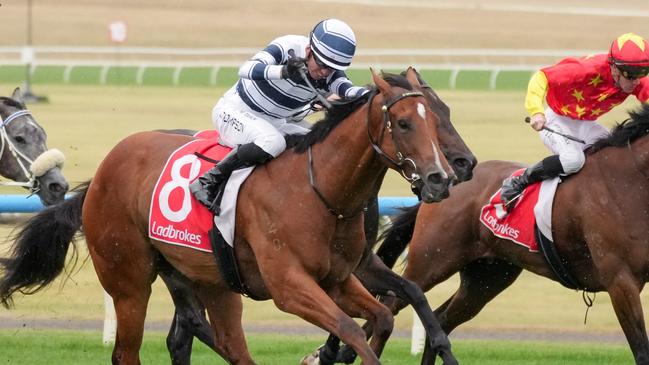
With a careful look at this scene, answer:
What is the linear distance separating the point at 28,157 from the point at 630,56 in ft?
12.0

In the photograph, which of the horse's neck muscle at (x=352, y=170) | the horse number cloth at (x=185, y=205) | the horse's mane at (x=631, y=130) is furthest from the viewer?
the horse's mane at (x=631, y=130)

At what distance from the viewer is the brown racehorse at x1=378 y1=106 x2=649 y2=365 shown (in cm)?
657

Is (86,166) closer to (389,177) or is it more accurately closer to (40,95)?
(389,177)

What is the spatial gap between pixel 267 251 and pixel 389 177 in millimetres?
12796

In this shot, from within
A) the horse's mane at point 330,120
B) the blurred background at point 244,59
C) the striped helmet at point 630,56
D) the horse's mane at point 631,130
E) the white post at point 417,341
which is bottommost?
the blurred background at point 244,59

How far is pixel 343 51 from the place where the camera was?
566 cm

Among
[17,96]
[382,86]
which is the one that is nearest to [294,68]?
[382,86]

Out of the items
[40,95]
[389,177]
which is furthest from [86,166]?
[40,95]

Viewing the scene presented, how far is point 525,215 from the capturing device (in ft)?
23.4

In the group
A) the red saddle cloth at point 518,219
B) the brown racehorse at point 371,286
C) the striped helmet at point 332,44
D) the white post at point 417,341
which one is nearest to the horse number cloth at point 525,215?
the red saddle cloth at point 518,219

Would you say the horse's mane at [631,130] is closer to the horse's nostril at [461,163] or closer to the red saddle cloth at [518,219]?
the red saddle cloth at [518,219]

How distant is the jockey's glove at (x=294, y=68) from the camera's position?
18.3ft

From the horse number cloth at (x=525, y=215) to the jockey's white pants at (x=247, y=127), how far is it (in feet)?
5.32

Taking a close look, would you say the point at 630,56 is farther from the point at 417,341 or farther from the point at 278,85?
the point at 417,341
